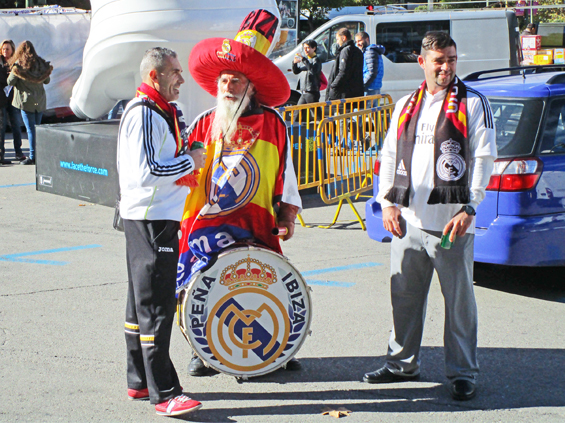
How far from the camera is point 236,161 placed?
395 cm

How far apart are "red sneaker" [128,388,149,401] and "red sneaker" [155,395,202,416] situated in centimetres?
22

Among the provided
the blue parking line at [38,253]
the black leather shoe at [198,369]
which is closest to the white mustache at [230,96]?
the black leather shoe at [198,369]

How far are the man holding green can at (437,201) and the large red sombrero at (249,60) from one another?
0.70m

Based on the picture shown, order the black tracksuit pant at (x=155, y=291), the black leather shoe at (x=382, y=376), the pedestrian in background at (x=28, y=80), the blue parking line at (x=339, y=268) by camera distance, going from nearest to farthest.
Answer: the black tracksuit pant at (x=155, y=291)
the black leather shoe at (x=382, y=376)
the blue parking line at (x=339, y=268)
the pedestrian in background at (x=28, y=80)

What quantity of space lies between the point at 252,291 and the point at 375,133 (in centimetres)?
512

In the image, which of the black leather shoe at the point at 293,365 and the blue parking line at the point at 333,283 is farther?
the blue parking line at the point at 333,283

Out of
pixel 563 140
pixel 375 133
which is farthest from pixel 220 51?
pixel 375 133

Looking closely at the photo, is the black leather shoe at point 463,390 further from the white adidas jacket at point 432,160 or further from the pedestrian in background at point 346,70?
the pedestrian in background at point 346,70

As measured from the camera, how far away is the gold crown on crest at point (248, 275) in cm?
372

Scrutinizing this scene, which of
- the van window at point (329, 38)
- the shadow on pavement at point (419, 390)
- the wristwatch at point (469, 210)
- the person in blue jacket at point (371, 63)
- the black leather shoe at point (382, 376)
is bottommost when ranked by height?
the shadow on pavement at point (419, 390)

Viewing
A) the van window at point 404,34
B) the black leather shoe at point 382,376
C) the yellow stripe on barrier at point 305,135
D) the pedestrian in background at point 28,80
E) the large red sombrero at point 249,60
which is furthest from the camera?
the van window at point 404,34

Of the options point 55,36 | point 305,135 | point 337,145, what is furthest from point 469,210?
point 55,36

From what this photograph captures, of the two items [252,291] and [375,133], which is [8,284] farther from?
[375,133]

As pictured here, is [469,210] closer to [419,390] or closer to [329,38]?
[419,390]
